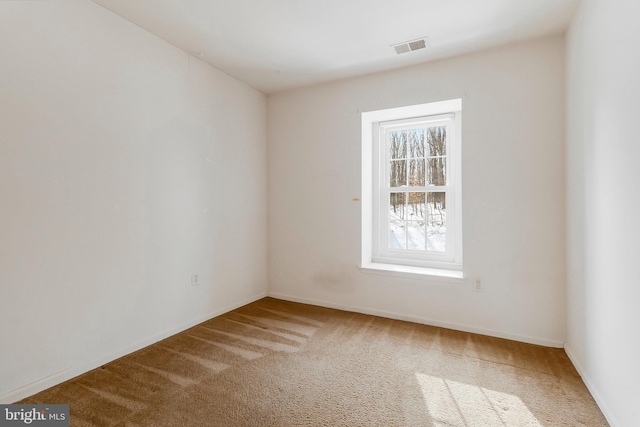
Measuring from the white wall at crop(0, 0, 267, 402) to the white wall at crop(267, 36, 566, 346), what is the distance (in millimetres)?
1076

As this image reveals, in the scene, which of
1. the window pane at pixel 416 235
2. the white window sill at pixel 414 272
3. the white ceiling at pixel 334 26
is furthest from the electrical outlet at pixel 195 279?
the window pane at pixel 416 235

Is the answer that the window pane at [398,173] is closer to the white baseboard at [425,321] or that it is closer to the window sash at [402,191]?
the window sash at [402,191]

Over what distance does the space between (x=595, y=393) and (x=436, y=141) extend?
2.54 m

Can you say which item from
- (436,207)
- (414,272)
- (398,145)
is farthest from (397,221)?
(398,145)

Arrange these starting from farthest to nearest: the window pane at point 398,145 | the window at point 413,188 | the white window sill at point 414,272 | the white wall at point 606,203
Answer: the window pane at point 398,145
the window at point 413,188
the white window sill at point 414,272
the white wall at point 606,203

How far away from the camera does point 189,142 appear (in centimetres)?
301

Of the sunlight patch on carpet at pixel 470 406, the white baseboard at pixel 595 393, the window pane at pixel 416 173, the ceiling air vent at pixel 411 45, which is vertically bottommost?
the sunlight patch on carpet at pixel 470 406

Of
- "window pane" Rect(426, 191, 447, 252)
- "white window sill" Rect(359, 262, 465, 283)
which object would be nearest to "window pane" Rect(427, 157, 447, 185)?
"window pane" Rect(426, 191, 447, 252)

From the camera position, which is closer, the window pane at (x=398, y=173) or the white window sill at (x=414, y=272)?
the white window sill at (x=414, y=272)

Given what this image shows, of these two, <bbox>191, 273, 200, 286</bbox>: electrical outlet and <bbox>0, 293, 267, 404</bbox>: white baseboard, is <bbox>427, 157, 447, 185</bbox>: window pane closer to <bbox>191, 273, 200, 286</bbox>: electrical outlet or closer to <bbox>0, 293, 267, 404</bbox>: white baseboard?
<bbox>191, 273, 200, 286</bbox>: electrical outlet

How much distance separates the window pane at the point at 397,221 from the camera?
12.1ft

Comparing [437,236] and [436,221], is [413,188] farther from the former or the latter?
[437,236]

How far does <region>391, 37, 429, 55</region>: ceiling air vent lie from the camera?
108 inches

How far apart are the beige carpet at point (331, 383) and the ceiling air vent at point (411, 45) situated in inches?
106
